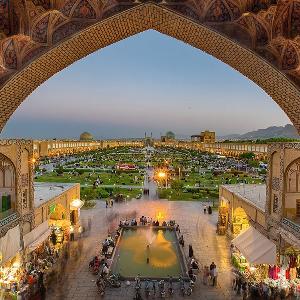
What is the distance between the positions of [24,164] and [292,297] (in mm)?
10339

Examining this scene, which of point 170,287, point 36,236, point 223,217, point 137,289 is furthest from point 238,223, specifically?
point 36,236

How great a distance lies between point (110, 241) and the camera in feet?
60.3

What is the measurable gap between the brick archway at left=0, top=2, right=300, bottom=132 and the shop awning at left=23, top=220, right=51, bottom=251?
4659 millimetres

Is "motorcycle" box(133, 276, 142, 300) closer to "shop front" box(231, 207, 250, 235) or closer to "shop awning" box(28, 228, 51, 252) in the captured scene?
"shop awning" box(28, 228, 51, 252)

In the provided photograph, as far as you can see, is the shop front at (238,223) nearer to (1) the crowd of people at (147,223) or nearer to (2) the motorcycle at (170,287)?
(1) the crowd of people at (147,223)

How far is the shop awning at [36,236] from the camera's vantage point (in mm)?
14180

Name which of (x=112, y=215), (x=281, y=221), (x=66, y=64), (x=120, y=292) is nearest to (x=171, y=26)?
(x=66, y=64)

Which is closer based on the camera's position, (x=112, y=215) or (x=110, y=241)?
(x=110, y=241)

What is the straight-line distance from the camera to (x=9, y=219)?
1298cm

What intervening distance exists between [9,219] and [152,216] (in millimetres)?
13947

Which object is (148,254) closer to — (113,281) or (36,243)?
(113,281)

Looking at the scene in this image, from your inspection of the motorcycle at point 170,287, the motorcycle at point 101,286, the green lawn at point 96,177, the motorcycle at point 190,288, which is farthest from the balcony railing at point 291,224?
the green lawn at point 96,177

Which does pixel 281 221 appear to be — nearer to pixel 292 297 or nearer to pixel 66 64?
pixel 292 297

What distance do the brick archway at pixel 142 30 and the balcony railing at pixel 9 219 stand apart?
311cm
